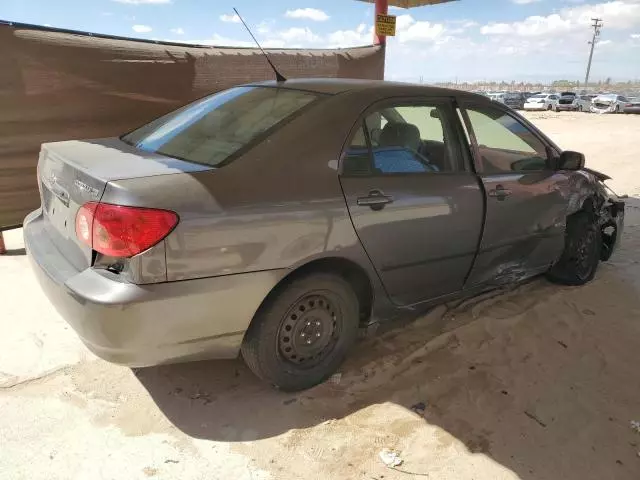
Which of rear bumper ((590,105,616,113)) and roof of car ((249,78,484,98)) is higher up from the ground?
roof of car ((249,78,484,98))

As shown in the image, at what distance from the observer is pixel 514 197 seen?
11.6 ft

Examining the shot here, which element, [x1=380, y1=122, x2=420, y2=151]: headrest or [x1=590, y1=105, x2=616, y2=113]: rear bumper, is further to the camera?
[x1=590, y1=105, x2=616, y2=113]: rear bumper

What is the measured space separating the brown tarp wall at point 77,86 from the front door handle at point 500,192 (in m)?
3.95

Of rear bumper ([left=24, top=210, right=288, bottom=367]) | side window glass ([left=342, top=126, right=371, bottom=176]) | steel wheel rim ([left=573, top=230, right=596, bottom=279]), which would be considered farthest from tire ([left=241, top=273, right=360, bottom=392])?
steel wheel rim ([left=573, top=230, right=596, bottom=279])

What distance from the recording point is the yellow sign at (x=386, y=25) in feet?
26.1

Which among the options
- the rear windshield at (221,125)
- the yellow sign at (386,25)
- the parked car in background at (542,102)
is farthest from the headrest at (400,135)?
the parked car in background at (542,102)

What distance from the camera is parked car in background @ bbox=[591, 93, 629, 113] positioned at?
31764mm

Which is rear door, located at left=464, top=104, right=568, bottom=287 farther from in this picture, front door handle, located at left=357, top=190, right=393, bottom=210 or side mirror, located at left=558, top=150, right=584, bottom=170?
front door handle, located at left=357, top=190, right=393, bottom=210

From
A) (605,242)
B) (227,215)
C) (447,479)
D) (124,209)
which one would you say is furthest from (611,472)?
(605,242)

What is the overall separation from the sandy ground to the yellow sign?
18.3 ft

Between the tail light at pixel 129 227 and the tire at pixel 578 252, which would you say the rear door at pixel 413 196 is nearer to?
the tail light at pixel 129 227

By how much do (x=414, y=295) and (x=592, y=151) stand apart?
12.4 m

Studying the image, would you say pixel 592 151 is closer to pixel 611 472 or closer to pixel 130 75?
pixel 130 75

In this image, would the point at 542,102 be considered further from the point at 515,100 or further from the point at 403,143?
the point at 403,143
